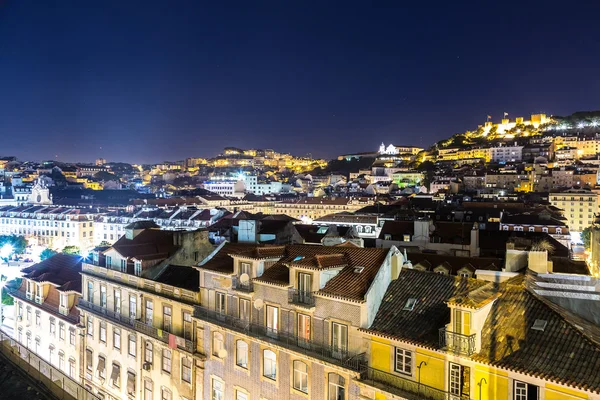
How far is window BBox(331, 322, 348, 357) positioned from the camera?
1800 centimetres

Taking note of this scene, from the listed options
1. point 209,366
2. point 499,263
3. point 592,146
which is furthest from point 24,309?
point 592,146

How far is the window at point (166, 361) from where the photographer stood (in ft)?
87.3

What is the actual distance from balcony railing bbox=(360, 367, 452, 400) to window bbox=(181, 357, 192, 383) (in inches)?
483

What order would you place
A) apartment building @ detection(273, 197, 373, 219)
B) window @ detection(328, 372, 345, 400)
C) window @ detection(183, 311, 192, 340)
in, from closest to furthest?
window @ detection(328, 372, 345, 400) → window @ detection(183, 311, 192, 340) → apartment building @ detection(273, 197, 373, 219)

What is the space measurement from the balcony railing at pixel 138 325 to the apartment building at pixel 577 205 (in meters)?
101

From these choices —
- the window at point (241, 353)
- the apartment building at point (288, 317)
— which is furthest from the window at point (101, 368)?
the window at point (241, 353)

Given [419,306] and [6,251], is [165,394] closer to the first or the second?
[419,306]

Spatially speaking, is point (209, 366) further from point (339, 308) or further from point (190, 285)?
point (339, 308)

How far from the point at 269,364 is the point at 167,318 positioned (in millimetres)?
8812

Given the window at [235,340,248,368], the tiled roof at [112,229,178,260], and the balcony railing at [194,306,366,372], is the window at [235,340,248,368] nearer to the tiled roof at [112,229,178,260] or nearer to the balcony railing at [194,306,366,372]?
the balcony railing at [194,306,366,372]

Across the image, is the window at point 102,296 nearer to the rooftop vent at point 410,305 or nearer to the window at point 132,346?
the window at point 132,346

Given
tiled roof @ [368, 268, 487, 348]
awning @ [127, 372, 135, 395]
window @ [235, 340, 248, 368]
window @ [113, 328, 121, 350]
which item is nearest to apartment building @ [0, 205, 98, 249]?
window @ [113, 328, 121, 350]

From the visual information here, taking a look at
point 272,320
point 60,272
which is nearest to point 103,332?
point 60,272

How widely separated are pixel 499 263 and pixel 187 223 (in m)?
69.9
